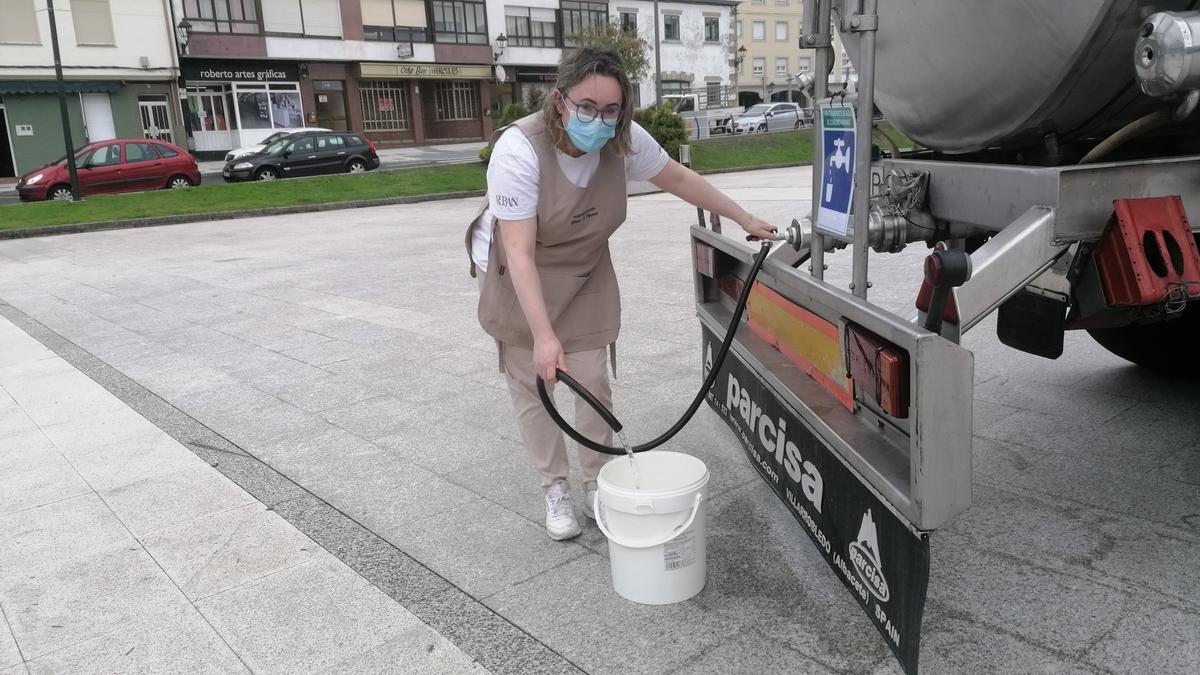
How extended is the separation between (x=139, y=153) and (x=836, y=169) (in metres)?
21.0

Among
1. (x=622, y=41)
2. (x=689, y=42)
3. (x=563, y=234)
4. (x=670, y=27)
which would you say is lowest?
(x=563, y=234)

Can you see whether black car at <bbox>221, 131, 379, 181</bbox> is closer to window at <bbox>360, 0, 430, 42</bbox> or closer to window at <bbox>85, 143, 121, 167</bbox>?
window at <bbox>85, 143, 121, 167</bbox>

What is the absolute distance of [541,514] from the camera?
3.49m

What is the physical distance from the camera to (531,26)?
140 feet

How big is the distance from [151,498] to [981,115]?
3.47 meters

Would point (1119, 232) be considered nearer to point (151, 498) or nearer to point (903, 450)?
point (903, 450)

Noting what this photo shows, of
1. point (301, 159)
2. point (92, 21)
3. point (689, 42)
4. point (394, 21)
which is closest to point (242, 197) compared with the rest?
point (301, 159)

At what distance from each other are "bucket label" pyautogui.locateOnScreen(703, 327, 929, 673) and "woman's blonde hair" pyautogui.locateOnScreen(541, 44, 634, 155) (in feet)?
3.28

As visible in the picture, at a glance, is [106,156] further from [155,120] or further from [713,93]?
[713,93]

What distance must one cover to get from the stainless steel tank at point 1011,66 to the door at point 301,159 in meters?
22.3

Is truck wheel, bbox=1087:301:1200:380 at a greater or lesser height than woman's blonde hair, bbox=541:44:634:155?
lesser

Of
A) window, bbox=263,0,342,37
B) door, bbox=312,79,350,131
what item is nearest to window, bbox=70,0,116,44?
window, bbox=263,0,342,37

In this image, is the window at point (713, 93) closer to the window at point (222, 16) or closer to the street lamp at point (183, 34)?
the window at point (222, 16)

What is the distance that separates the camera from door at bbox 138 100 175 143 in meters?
32.9
